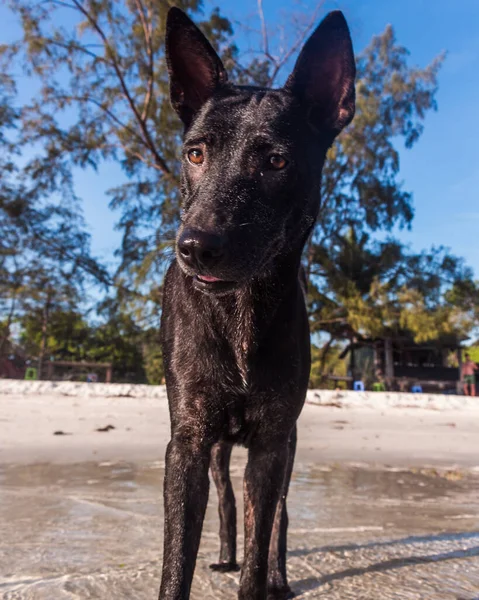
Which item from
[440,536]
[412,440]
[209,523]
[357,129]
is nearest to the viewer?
A: [440,536]

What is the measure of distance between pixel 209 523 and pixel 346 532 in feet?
3.20

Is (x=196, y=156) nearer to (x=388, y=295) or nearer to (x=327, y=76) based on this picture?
(x=327, y=76)

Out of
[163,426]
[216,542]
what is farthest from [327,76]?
[163,426]

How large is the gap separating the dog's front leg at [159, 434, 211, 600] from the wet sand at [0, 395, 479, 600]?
55 centimetres

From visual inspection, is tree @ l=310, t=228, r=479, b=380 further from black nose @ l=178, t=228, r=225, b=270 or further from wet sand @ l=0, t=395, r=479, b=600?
black nose @ l=178, t=228, r=225, b=270

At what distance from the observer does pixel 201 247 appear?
174 centimetres

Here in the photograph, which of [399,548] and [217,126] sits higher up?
[217,126]

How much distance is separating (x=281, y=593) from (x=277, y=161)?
203 cm

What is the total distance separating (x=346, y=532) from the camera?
147 inches

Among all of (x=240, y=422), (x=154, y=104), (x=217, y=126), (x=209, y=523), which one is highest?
(x=154, y=104)

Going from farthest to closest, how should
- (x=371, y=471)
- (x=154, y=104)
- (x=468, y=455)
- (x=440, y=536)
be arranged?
(x=154, y=104) < (x=468, y=455) < (x=371, y=471) < (x=440, y=536)

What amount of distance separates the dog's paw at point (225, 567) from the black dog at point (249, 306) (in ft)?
2.55

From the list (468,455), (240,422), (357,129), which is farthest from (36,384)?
(357,129)

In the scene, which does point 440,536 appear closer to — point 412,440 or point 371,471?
point 371,471
